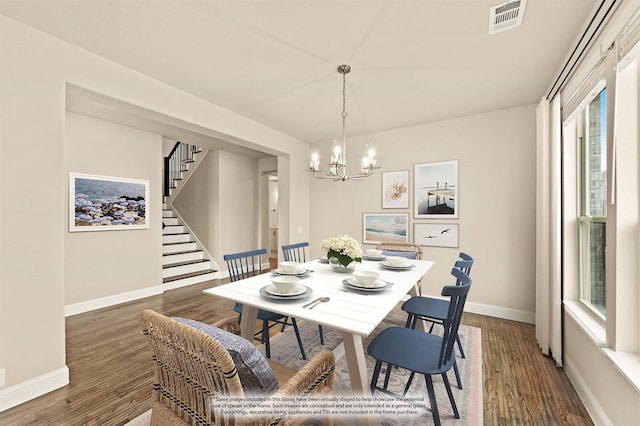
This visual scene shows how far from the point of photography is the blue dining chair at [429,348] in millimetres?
1434

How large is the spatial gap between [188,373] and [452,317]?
50.9 inches

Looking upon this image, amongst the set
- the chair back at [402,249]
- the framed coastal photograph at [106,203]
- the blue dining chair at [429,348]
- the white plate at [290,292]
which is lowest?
the blue dining chair at [429,348]

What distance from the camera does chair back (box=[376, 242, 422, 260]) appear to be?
3.11 metres

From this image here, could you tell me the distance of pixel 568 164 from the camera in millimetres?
2385

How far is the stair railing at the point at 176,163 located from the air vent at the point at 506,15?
598 centimetres

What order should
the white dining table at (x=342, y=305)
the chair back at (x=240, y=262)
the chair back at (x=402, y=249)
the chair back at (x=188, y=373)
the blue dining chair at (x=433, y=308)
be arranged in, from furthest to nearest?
the chair back at (x=402, y=249) → the chair back at (x=240, y=262) → the blue dining chair at (x=433, y=308) → the white dining table at (x=342, y=305) → the chair back at (x=188, y=373)

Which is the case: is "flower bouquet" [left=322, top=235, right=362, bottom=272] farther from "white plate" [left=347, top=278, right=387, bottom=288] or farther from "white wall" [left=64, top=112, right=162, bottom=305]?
"white wall" [left=64, top=112, right=162, bottom=305]

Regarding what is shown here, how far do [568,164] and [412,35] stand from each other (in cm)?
180

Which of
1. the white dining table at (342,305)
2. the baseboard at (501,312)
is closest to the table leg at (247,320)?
the white dining table at (342,305)

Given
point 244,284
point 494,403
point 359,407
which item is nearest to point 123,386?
point 244,284

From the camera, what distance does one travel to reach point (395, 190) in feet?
13.3

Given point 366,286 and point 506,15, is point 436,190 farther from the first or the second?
point 366,286

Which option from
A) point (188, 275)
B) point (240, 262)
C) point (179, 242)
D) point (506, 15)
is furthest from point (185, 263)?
point (506, 15)

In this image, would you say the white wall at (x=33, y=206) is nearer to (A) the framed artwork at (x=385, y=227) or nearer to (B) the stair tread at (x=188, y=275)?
(B) the stair tread at (x=188, y=275)
